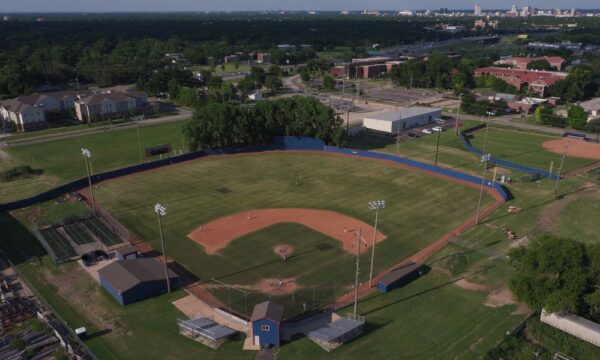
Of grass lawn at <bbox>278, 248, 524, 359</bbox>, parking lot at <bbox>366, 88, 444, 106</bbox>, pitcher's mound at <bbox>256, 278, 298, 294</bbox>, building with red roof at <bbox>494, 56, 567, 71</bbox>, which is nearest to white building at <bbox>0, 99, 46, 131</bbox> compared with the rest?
pitcher's mound at <bbox>256, 278, 298, 294</bbox>

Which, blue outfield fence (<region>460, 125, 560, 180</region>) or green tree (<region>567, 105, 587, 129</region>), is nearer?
blue outfield fence (<region>460, 125, 560, 180</region>)

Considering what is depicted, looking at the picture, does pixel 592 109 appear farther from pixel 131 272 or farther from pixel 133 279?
pixel 133 279

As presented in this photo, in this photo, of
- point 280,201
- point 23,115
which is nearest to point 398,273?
point 280,201

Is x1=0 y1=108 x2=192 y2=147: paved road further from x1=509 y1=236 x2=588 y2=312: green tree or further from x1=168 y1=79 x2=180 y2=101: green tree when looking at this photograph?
x1=509 y1=236 x2=588 y2=312: green tree

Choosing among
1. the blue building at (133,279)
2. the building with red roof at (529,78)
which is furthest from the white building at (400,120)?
the blue building at (133,279)

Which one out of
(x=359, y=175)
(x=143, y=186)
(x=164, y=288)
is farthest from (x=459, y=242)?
(x=143, y=186)

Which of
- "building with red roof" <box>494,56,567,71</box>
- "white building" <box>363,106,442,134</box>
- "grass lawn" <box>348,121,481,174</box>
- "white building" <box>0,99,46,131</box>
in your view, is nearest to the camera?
"grass lawn" <box>348,121,481,174</box>
